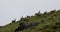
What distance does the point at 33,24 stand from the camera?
118 ft

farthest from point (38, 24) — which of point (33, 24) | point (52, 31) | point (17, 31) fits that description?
point (52, 31)

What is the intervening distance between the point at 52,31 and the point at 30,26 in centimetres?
603

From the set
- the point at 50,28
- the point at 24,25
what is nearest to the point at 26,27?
the point at 24,25

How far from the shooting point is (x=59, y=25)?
31531 millimetres

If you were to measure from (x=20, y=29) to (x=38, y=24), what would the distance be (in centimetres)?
259

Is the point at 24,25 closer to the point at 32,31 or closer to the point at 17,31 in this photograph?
the point at 17,31

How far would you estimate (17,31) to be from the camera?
36.6 metres

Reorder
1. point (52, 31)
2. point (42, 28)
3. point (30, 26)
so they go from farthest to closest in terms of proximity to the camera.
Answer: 1. point (30, 26)
2. point (42, 28)
3. point (52, 31)

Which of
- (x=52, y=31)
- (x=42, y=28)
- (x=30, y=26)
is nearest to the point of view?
(x=52, y=31)

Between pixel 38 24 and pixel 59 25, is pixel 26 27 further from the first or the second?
pixel 59 25

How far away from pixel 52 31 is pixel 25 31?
5.18 meters

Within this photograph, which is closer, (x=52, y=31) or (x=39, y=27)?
(x=52, y=31)

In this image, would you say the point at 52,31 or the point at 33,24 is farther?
the point at 33,24

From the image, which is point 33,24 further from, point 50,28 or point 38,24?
point 50,28
